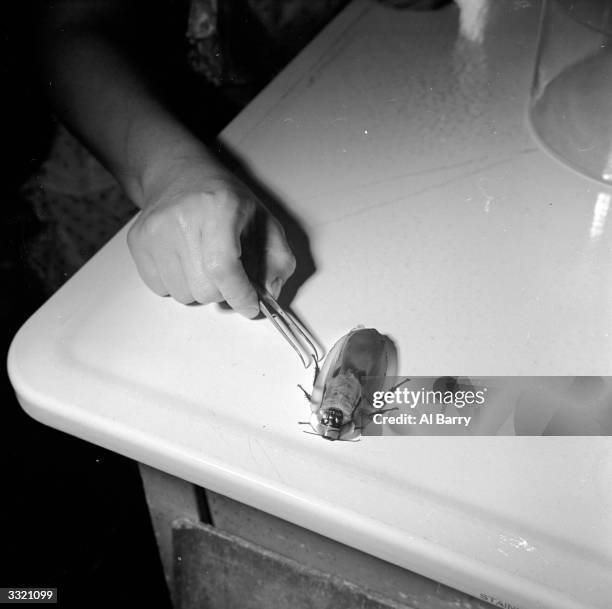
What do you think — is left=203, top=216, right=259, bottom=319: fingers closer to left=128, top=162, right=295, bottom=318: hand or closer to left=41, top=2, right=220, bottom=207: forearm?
left=128, top=162, right=295, bottom=318: hand

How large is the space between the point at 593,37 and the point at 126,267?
0.37 metres

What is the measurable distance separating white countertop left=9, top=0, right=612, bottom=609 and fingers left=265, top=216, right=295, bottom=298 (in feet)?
0.06

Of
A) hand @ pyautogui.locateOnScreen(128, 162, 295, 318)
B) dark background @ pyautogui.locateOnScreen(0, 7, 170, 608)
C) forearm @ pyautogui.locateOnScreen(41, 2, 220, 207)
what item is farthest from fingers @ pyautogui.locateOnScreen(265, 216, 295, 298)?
dark background @ pyautogui.locateOnScreen(0, 7, 170, 608)

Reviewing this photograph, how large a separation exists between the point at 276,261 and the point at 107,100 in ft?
0.82

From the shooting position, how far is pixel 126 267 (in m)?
0.42

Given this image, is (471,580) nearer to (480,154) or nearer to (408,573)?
(408,573)

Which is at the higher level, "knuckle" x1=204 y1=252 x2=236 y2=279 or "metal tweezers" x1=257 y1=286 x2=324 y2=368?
"knuckle" x1=204 y1=252 x2=236 y2=279

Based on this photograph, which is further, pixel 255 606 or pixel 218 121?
pixel 218 121

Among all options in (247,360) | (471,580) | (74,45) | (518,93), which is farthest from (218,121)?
(471,580)

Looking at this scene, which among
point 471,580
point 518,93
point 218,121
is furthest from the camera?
point 218,121

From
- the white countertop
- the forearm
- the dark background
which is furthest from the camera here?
the dark background

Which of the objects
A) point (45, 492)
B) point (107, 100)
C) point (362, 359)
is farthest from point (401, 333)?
point (45, 492)

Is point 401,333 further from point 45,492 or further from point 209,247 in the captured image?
point 45,492

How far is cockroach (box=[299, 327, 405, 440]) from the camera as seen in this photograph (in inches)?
12.4
